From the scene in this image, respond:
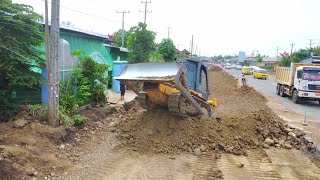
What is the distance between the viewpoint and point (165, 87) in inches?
388

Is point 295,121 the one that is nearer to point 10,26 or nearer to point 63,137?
point 63,137

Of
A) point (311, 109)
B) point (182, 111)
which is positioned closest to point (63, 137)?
point (182, 111)

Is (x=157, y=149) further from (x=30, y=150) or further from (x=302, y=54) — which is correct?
(x=302, y=54)

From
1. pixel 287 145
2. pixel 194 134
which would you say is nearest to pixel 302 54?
pixel 287 145

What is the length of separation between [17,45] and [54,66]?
1372mm

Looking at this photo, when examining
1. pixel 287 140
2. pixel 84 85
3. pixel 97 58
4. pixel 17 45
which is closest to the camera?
pixel 17 45

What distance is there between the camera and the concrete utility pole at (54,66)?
9.60 m

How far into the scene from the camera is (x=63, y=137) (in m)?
9.48

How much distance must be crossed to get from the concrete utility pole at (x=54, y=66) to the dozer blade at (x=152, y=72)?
6.52ft

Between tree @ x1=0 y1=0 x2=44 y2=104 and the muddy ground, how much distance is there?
1.38m

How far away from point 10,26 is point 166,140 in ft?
19.2

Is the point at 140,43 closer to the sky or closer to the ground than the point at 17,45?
closer to the sky

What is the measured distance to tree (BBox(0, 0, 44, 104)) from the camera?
31.8 ft

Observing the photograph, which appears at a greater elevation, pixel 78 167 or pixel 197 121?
pixel 197 121
